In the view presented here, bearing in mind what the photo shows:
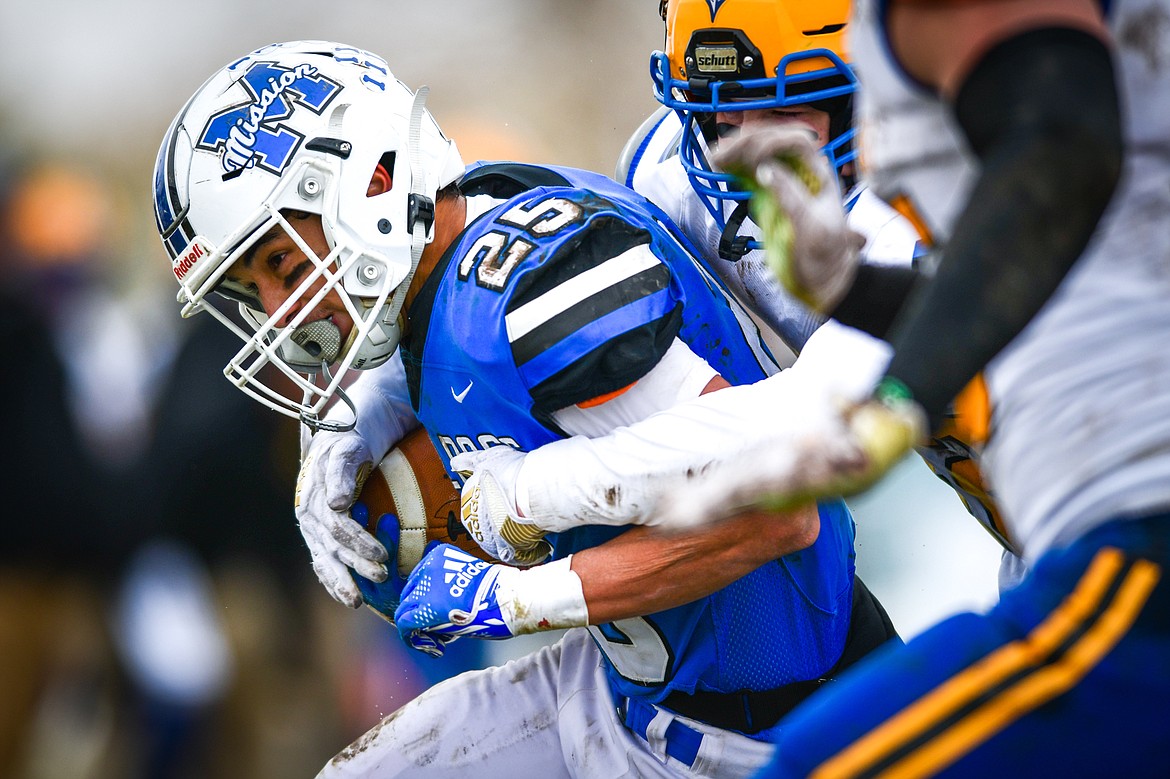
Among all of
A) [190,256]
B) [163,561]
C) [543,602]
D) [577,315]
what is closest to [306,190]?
[190,256]

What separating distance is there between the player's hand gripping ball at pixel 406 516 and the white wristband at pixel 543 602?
1.38ft

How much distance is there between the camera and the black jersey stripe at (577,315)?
1885 mm

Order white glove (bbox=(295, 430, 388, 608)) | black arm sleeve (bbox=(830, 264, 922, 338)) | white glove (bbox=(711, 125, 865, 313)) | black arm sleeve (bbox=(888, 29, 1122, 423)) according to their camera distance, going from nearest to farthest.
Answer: black arm sleeve (bbox=(888, 29, 1122, 423)) < white glove (bbox=(711, 125, 865, 313)) < black arm sleeve (bbox=(830, 264, 922, 338)) < white glove (bbox=(295, 430, 388, 608))

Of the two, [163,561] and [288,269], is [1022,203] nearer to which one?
[288,269]

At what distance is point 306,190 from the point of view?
7.09 ft

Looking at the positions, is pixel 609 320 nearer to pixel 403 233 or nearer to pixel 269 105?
pixel 403 233

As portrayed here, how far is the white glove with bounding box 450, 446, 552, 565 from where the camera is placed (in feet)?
6.41

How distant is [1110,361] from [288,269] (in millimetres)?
1515

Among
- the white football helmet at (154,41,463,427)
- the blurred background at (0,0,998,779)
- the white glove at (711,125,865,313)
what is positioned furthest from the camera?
the blurred background at (0,0,998,779)

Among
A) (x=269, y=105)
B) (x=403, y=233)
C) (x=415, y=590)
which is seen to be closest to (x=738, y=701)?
(x=415, y=590)

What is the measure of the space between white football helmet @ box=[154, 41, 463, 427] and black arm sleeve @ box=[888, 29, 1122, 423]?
51.2 inches

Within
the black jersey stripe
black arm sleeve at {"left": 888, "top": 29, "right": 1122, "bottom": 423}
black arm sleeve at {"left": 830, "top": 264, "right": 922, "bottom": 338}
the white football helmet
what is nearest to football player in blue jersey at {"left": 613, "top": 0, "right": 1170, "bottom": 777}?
black arm sleeve at {"left": 888, "top": 29, "right": 1122, "bottom": 423}

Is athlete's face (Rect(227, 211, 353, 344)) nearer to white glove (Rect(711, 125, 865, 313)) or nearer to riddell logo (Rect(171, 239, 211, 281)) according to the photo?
riddell logo (Rect(171, 239, 211, 281))

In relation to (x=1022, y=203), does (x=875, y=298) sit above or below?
below
